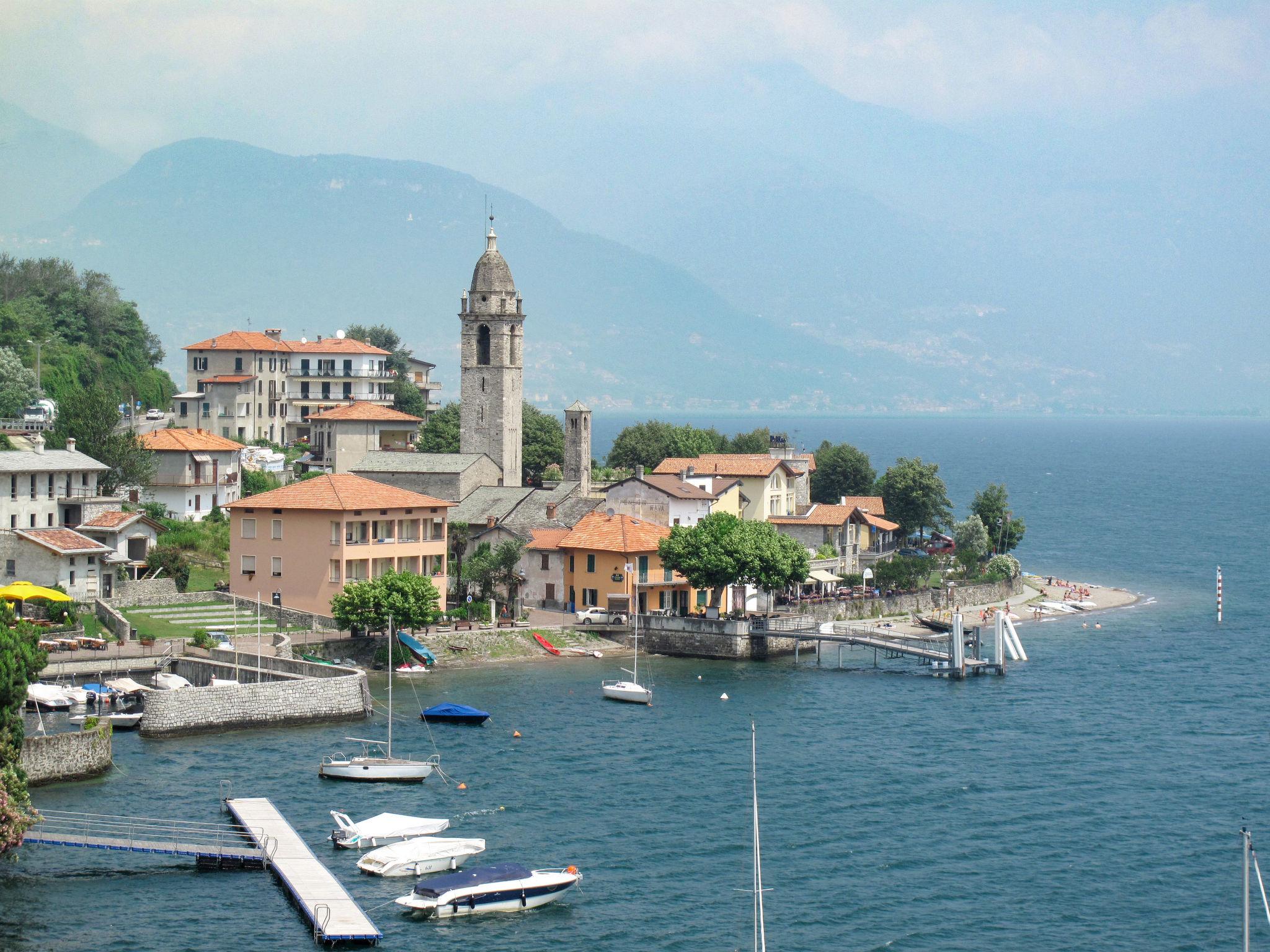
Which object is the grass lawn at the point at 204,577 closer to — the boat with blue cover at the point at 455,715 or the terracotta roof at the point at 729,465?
the boat with blue cover at the point at 455,715

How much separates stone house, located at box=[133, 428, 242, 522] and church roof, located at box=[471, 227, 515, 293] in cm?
2041

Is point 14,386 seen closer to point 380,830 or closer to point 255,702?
point 255,702

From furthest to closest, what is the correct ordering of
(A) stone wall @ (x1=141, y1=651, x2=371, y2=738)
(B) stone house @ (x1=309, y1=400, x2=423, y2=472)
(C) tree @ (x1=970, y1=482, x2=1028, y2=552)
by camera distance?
(B) stone house @ (x1=309, y1=400, x2=423, y2=472), (C) tree @ (x1=970, y1=482, x2=1028, y2=552), (A) stone wall @ (x1=141, y1=651, x2=371, y2=738)

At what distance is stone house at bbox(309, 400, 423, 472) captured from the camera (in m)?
120

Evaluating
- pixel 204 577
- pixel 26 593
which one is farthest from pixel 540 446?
pixel 26 593

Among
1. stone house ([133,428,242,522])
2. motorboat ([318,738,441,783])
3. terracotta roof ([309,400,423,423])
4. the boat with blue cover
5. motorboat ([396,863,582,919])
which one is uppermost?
terracotta roof ([309,400,423,423])

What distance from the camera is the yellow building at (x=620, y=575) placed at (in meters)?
86.2

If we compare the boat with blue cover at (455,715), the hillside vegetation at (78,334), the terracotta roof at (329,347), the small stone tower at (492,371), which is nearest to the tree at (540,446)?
the small stone tower at (492,371)

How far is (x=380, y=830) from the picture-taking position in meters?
47.8

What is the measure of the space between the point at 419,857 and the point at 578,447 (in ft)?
192

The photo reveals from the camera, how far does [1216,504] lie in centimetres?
19325

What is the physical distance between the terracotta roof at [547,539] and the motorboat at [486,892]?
44.3 metres

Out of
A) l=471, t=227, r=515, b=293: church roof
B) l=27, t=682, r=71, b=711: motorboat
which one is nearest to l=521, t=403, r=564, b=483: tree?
l=471, t=227, r=515, b=293: church roof

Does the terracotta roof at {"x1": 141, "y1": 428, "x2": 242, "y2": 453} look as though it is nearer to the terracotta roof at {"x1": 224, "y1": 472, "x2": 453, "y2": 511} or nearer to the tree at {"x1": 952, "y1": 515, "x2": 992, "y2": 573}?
the terracotta roof at {"x1": 224, "y1": 472, "x2": 453, "y2": 511}
